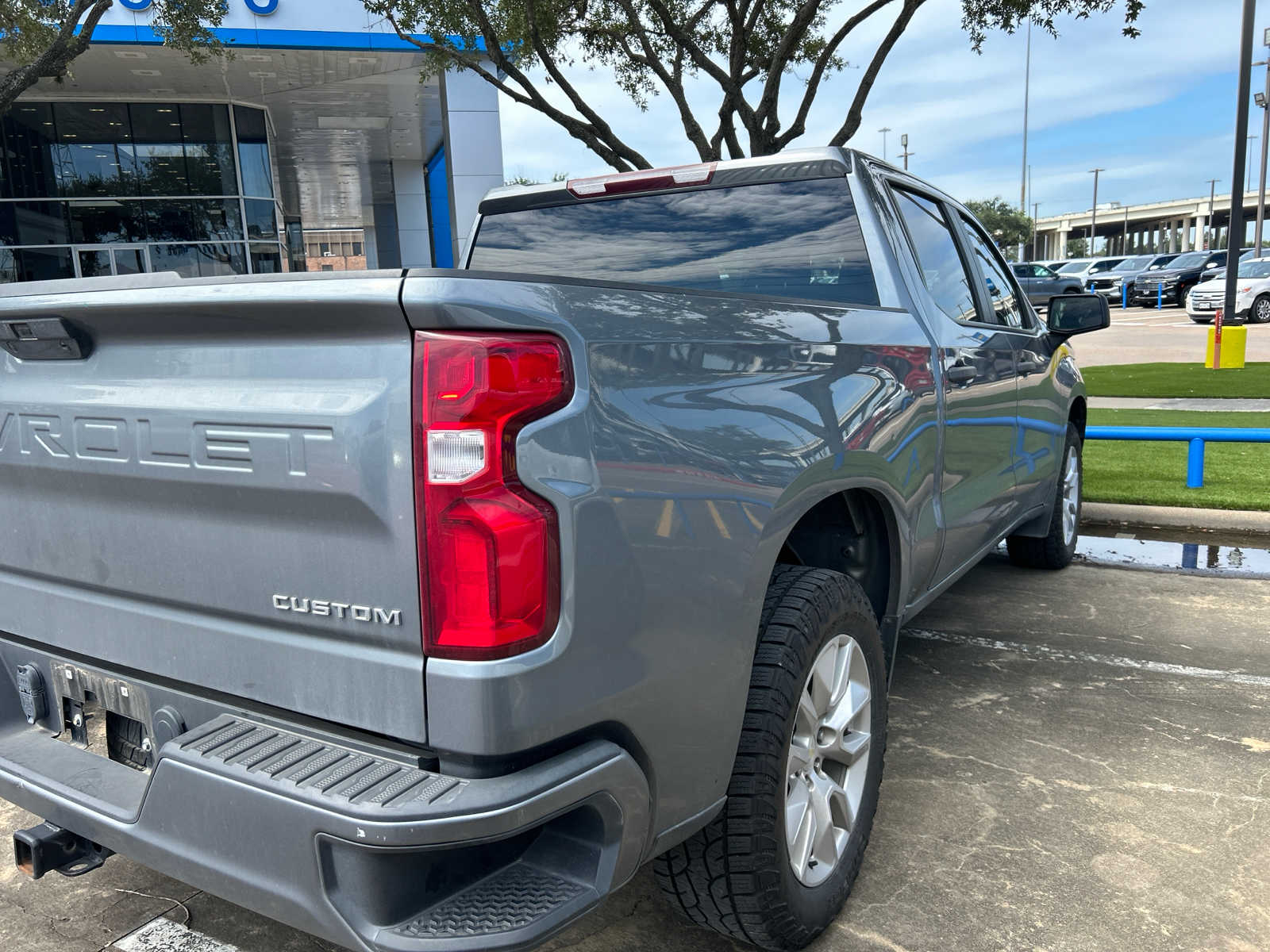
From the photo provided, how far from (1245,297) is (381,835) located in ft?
84.5

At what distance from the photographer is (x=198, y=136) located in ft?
73.5

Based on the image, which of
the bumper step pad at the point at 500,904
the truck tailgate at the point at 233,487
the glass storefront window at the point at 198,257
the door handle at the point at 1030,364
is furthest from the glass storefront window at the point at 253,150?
the bumper step pad at the point at 500,904

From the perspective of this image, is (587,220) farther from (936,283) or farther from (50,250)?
(50,250)

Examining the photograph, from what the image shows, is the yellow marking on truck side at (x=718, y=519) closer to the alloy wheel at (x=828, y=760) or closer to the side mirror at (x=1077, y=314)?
the alloy wheel at (x=828, y=760)

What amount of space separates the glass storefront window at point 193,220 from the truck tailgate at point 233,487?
2249 centimetres

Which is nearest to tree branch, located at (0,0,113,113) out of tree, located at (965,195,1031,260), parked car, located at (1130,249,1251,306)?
parked car, located at (1130,249,1251,306)

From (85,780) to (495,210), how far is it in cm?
259

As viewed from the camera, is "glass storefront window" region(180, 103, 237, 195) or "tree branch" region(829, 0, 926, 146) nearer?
"tree branch" region(829, 0, 926, 146)

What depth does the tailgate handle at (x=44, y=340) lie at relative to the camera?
2.00m

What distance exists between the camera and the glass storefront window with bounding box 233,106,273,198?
22.7 m

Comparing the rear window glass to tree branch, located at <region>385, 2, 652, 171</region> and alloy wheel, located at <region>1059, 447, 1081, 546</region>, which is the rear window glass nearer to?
alloy wheel, located at <region>1059, 447, 1081, 546</region>

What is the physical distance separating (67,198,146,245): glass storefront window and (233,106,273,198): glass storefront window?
233 cm

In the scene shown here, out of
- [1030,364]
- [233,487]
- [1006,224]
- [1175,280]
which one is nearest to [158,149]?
[1030,364]

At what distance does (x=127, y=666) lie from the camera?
2.06 m
